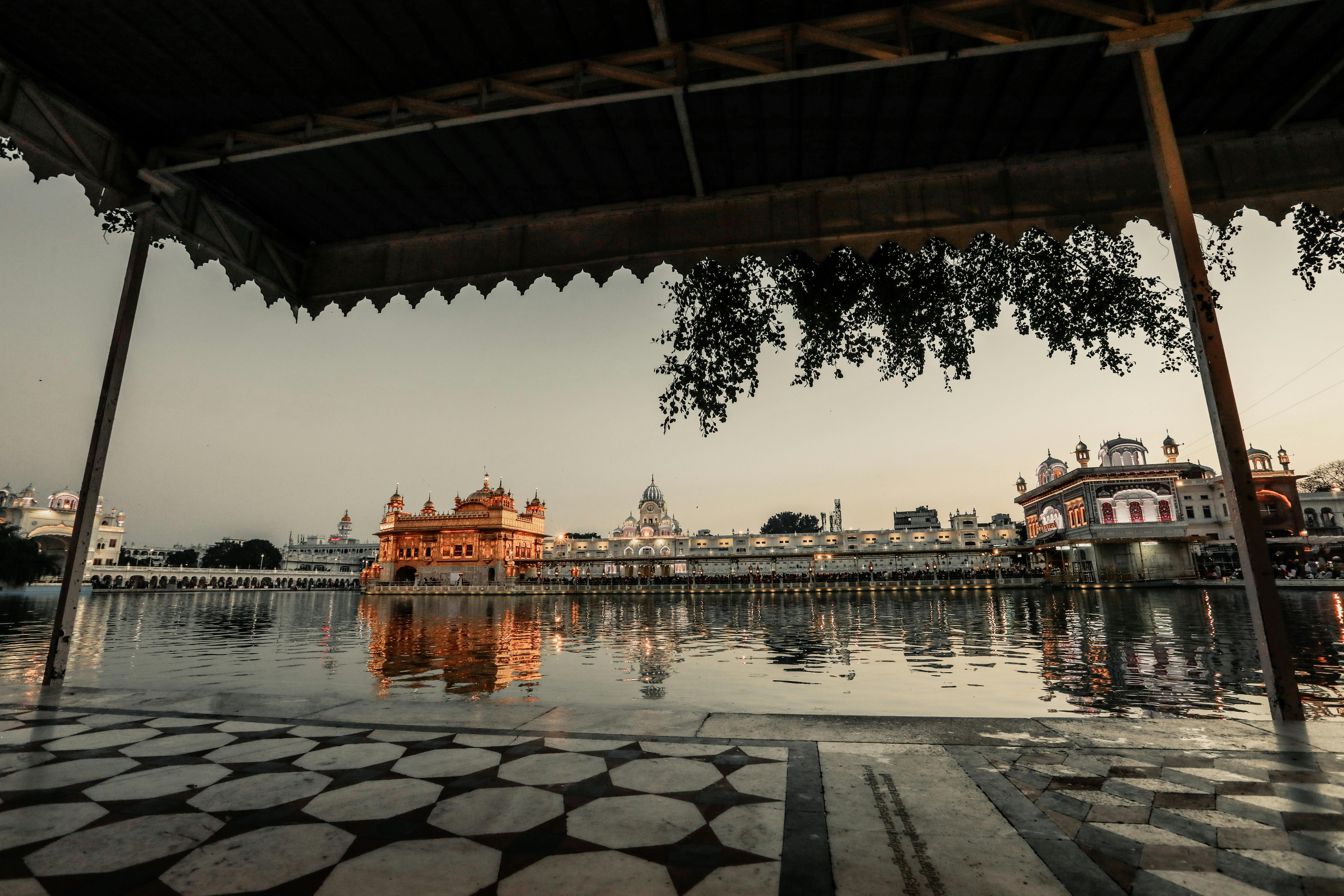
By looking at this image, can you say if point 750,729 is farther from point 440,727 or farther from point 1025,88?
point 1025,88

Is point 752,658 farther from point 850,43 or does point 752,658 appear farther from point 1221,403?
point 850,43

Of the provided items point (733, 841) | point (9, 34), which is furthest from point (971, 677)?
point (9, 34)

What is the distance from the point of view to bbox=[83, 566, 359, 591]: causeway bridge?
67.6 meters

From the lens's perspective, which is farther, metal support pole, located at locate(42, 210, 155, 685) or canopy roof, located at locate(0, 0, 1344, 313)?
metal support pole, located at locate(42, 210, 155, 685)

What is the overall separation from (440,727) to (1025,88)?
208 inches

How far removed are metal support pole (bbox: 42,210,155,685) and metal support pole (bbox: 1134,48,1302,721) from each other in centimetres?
700

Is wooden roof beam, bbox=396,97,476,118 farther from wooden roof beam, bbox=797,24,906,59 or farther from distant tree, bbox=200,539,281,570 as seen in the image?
distant tree, bbox=200,539,281,570

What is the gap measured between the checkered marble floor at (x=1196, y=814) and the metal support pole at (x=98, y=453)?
619cm

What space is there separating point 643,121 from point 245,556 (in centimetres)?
11280

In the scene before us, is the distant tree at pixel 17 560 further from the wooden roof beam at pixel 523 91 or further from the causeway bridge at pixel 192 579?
the wooden roof beam at pixel 523 91

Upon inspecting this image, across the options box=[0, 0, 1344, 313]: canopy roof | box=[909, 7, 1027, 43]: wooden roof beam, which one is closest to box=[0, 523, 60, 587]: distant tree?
box=[0, 0, 1344, 313]: canopy roof

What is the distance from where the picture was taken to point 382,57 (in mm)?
3832

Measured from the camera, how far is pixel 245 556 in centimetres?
9550

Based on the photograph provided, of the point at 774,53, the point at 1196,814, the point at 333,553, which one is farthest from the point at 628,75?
the point at 333,553
